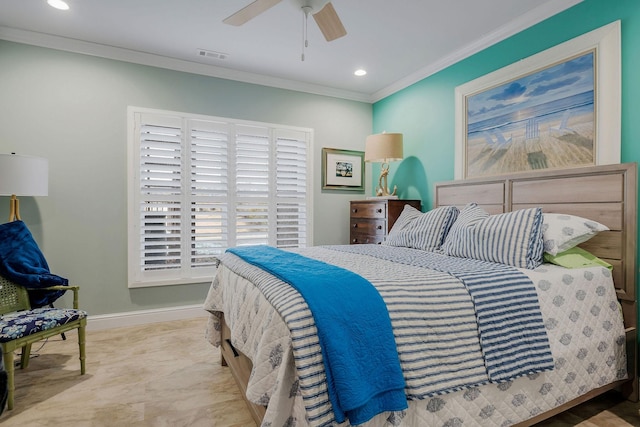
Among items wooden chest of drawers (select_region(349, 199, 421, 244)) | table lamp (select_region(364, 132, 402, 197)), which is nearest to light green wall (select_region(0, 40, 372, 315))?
table lamp (select_region(364, 132, 402, 197))

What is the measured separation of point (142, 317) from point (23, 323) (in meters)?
1.51

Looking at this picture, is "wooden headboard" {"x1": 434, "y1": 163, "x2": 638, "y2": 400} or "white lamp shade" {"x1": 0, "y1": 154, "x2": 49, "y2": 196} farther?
"white lamp shade" {"x1": 0, "y1": 154, "x2": 49, "y2": 196}

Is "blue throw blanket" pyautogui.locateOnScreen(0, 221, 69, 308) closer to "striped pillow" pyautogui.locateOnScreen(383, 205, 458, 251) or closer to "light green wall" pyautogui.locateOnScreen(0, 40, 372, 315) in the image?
"light green wall" pyautogui.locateOnScreen(0, 40, 372, 315)

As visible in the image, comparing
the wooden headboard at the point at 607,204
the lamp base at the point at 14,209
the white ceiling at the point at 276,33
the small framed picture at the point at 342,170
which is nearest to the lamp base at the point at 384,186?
the small framed picture at the point at 342,170

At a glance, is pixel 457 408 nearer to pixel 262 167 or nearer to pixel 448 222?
pixel 448 222

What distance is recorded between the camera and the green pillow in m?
2.00

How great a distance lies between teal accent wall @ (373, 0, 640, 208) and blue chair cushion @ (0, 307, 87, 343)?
3.37 metres

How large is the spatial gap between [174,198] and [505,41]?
138 inches

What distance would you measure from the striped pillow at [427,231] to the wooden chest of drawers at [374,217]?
58 cm

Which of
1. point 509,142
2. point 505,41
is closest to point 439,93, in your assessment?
point 505,41

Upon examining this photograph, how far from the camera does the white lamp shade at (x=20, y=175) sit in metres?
2.50

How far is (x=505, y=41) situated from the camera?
2.96 meters

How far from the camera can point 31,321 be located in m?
2.04

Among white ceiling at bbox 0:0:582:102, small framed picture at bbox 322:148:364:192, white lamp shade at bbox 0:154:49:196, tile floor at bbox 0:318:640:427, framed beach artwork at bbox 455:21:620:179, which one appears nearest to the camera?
tile floor at bbox 0:318:640:427
